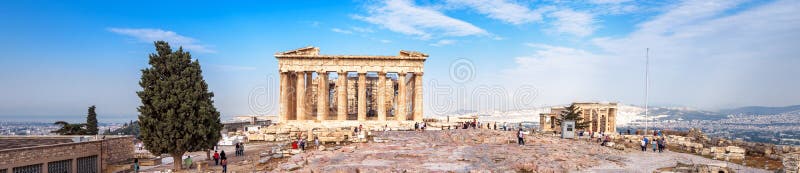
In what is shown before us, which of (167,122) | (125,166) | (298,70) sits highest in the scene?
(298,70)

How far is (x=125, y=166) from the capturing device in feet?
109

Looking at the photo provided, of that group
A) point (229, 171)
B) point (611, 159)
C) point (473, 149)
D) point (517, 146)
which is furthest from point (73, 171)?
point (611, 159)

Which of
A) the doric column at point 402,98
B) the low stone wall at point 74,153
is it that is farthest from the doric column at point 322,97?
the low stone wall at point 74,153

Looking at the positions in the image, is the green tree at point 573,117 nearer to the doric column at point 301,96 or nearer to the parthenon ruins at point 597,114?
the parthenon ruins at point 597,114

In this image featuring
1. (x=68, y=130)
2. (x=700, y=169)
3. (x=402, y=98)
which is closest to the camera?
(x=700, y=169)

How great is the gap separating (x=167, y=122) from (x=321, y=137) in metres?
11.8

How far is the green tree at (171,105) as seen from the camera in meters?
29.2

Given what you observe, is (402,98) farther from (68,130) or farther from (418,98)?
(68,130)

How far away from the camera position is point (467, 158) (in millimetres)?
25953

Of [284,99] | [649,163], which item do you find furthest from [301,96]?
[649,163]

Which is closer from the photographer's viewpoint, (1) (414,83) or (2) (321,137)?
(2) (321,137)

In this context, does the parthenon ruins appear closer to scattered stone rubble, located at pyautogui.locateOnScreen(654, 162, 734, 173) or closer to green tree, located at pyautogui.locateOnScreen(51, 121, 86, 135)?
scattered stone rubble, located at pyautogui.locateOnScreen(654, 162, 734, 173)

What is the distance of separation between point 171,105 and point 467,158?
15.8 meters

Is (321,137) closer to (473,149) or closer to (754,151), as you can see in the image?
(473,149)
